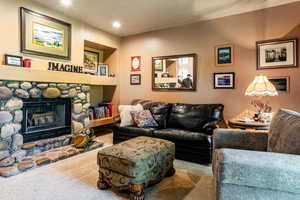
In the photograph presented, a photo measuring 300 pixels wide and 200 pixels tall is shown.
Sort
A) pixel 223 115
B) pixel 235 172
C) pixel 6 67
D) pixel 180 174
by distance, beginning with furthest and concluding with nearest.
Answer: pixel 223 115 → pixel 6 67 → pixel 180 174 → pixel 235 172

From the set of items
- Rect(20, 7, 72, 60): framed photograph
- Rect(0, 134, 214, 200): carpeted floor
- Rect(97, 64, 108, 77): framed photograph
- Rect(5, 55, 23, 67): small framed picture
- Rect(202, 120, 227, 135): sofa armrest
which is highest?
Rect(20, 7, 72, 60): framed photograph

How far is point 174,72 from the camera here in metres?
4.31

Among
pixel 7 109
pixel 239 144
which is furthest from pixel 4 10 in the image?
pixel 239 144

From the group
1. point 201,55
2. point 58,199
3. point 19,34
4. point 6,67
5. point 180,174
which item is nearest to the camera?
point 58,199

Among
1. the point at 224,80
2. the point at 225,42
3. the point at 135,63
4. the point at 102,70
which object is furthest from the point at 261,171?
the point at 102,70

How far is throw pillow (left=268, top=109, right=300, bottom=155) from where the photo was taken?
1.36 meters

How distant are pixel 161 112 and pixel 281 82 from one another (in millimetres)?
2200

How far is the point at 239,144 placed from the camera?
2.02 m

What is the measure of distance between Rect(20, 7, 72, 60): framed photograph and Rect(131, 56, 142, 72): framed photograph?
1.64 metres

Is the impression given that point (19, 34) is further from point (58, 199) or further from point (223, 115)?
point (223, 115)

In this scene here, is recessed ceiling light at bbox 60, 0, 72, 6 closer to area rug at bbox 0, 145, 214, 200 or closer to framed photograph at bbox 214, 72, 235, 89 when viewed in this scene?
area rug at bbox 0, 145, 214, 200

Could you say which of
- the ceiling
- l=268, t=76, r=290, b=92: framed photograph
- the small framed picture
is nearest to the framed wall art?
the small framed picture

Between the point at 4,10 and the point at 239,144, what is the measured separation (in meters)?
3.78

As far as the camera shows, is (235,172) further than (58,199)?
No
